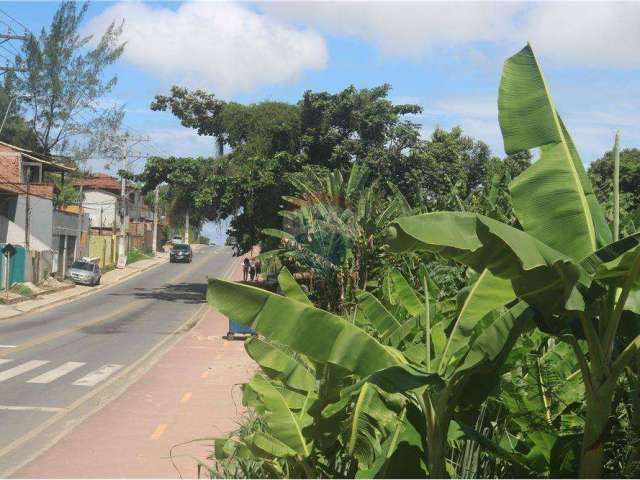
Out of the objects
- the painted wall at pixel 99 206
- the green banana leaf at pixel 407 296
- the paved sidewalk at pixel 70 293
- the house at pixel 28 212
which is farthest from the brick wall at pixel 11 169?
the green banana leaf at pixel 407 296

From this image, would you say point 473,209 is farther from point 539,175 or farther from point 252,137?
point 252,137

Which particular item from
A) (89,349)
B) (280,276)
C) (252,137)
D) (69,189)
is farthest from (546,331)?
(69,189)

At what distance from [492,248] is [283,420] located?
8.57 feet

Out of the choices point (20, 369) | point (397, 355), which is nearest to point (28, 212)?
point (20, 369)

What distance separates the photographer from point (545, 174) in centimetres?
507

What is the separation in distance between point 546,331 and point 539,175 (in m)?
1.01

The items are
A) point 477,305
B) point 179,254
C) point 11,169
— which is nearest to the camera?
point 477,305

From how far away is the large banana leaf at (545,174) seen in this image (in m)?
5.01

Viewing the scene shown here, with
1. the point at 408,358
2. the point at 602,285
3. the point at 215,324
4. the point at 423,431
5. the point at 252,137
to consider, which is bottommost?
the point at 215,324

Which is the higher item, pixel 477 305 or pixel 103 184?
pixel 103 184

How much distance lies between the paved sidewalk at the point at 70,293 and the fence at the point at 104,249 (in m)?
1.68

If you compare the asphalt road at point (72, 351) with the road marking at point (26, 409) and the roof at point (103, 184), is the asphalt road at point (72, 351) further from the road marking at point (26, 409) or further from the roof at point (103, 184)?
the roof at point (103, 184)

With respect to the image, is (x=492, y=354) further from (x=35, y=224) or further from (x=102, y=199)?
(x=102, y=199)

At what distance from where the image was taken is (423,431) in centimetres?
577
